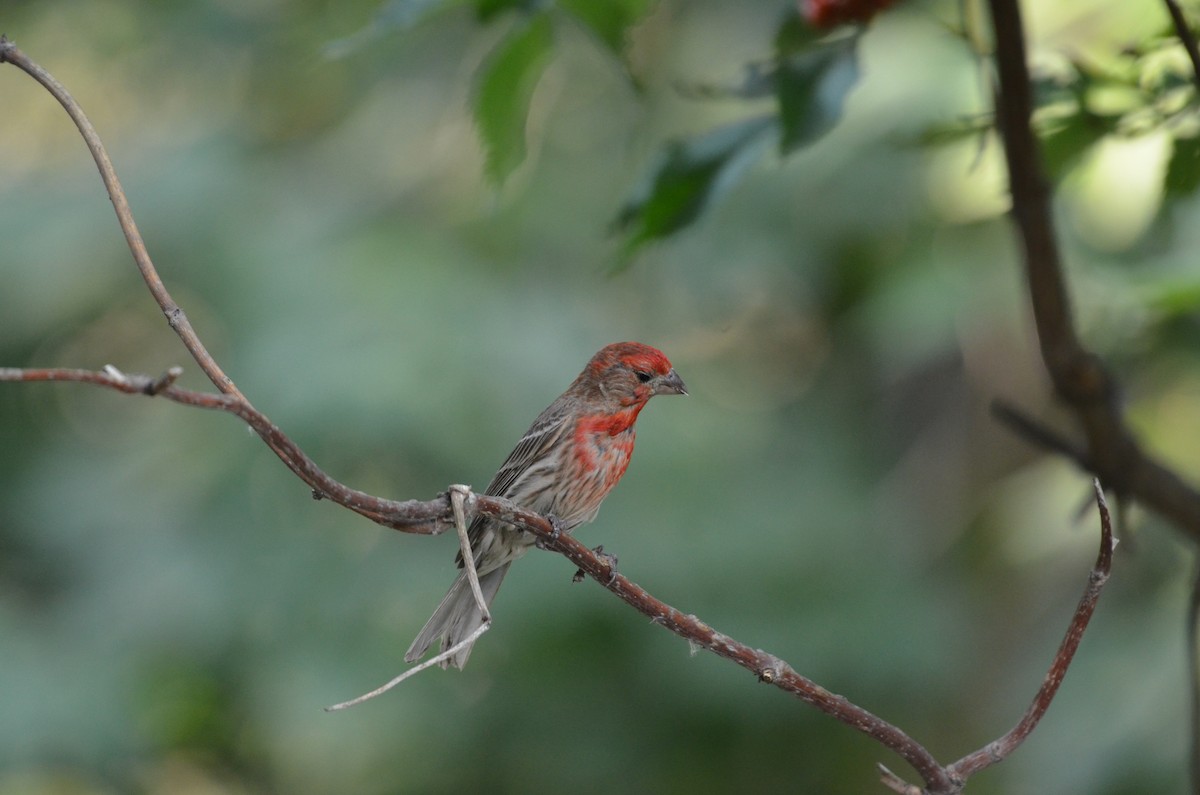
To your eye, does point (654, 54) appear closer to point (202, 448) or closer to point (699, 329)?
point (699, 329)

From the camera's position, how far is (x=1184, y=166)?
95.4 inches

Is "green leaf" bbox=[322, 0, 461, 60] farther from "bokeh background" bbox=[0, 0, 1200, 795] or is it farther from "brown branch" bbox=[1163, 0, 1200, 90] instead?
"bokeh background" bbox=[0, 0, 1200, 795]

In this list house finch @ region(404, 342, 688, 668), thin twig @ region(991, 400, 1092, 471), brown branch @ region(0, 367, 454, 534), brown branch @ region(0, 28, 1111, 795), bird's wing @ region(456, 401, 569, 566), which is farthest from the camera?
bird's wing @ region(456, 401, 569, 566)

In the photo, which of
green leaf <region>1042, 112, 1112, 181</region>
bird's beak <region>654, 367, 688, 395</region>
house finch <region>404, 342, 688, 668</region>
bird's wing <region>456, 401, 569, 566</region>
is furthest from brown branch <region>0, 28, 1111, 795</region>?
bird's wing <region>456, 401, 569, 566</region>

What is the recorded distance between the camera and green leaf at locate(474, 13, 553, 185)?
2.40 m

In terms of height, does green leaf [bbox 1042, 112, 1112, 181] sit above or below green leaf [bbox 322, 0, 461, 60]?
below

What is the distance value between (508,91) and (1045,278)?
1.03m

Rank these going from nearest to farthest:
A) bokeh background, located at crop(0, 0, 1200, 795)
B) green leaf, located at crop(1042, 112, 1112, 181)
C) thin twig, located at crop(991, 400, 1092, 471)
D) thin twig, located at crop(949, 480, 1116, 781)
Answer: thin twig, located at crop(991, 400, 1092, 471) < thin twig, located at crop(949, 480, 1116, 781) < green leaf, located at crop(1042, 112, 1112, 181) < bokeh background, located at crop(0, 0, 1200, 795)

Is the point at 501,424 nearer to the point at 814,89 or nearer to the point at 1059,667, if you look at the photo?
the point at 814,89

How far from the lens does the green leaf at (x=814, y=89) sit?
2.37 meters

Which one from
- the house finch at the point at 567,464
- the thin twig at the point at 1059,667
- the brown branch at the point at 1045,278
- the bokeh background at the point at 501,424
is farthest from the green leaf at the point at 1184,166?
the bokeh background at the point at 501,424

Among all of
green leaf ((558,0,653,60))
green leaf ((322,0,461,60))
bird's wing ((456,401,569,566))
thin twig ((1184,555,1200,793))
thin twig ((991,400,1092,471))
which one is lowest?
thin twig ((1184,555,1200,793))

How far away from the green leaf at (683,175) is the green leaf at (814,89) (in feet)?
0.44

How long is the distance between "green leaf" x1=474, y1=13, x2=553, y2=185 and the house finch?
1359 millimetres
